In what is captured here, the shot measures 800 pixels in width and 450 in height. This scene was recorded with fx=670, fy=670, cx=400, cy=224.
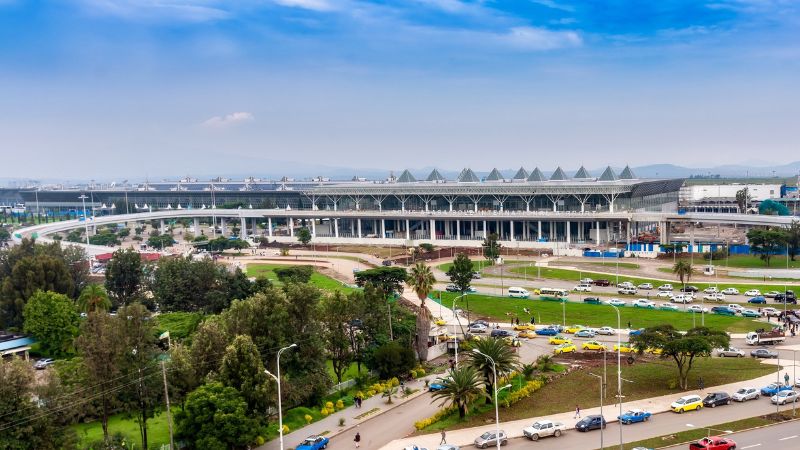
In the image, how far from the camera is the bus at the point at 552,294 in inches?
3211

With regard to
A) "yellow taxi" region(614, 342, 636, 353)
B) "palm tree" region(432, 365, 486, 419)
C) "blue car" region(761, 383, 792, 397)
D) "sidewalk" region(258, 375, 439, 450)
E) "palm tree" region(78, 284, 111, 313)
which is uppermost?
"palm tree" region(78, 284, 111, 313)

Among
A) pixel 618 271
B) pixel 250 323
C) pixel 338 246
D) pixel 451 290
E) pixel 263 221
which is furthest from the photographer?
pixel 263 221

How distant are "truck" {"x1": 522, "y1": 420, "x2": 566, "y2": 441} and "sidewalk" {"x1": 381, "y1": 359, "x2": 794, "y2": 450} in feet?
3.41

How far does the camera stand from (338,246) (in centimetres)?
14138

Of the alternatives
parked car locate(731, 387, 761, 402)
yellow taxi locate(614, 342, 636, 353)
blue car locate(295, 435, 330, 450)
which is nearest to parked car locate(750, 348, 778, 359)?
yellow taxi locate(614, 342, 636, 353)

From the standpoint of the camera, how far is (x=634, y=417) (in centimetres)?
4156

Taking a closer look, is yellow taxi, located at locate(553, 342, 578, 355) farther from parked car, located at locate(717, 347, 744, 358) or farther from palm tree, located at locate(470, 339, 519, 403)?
palm tree, located at locate(470, 339, 519, 403)

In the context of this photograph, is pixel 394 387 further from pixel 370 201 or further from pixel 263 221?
pixel 263 221

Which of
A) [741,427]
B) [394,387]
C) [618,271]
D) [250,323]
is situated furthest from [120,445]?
[618,271]

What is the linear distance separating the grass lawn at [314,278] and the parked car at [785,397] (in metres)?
52.1

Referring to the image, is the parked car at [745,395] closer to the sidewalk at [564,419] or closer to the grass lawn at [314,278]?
the sidewalk at [564,419]

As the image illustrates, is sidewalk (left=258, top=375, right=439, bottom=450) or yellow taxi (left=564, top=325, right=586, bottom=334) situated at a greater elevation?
yellow taxi (left=564, top=325, right=586, bottom=334)

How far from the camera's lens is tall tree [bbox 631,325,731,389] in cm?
4578

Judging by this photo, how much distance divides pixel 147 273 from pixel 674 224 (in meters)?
118
